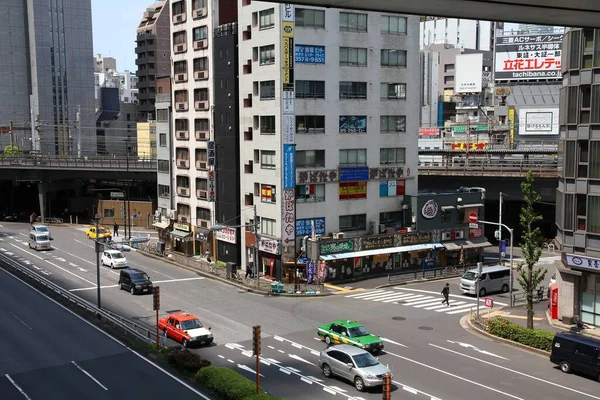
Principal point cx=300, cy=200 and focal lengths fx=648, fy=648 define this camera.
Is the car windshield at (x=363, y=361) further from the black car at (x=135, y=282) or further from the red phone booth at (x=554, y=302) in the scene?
the black car at (x=135, y=282)

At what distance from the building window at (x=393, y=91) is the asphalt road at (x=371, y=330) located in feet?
60.4

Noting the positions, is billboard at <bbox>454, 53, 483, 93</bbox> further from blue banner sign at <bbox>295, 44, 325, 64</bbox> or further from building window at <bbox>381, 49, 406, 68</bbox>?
blue banner sign at <bbox>295, 44, 325, 64</bbox>

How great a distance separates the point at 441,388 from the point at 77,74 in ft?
466

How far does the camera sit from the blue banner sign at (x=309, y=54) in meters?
55.2

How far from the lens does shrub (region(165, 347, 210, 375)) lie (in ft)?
96.9

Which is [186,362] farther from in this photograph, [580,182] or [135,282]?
[580,182]

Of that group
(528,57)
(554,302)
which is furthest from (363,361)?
(528,57)

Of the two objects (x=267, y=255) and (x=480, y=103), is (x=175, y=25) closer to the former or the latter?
→ (x=267, y=255)

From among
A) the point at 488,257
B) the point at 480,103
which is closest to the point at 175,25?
the point at 488,257

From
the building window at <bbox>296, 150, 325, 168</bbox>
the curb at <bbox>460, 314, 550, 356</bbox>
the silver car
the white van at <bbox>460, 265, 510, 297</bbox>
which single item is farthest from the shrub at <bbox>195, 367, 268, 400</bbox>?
the building window at <bbox>296, 150, 325, 168</bbox>

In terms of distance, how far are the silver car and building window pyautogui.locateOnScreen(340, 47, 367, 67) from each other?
33662 mm

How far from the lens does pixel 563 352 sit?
31703mm

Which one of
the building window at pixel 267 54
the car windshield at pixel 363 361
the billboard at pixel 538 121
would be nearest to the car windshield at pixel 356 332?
the car windshield at pixel 363 361

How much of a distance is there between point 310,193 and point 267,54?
1257cm
